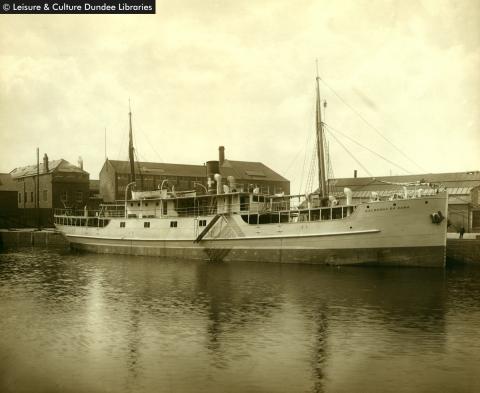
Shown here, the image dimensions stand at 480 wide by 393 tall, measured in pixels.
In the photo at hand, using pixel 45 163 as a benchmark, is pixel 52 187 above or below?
below

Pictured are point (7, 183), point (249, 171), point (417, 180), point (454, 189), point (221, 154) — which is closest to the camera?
point (454, 189)

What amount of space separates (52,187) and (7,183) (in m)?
7.11

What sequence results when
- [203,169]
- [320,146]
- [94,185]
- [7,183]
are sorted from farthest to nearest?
[94,185], [203,169], [7,183], [320,146]

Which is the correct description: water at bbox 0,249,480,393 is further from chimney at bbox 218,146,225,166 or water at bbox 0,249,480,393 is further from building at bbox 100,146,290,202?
chimney at bbox 218,146,225,166

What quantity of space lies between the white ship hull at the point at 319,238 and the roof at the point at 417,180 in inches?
710

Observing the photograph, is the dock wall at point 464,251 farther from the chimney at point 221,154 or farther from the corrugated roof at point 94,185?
the corrugated roof at point 94,185

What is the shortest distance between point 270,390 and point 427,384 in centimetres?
372

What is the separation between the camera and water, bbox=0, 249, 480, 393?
11.0 m

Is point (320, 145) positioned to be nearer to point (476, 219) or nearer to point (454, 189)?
point (476, 219)

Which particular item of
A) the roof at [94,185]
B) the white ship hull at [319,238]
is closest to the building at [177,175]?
the roof at [94,185]

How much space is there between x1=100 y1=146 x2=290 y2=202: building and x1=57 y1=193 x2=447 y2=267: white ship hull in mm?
24494

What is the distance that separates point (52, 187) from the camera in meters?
60.7

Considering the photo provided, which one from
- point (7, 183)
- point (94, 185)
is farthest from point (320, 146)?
point (94, 185)

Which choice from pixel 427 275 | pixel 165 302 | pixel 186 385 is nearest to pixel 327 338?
pixel 186 385
